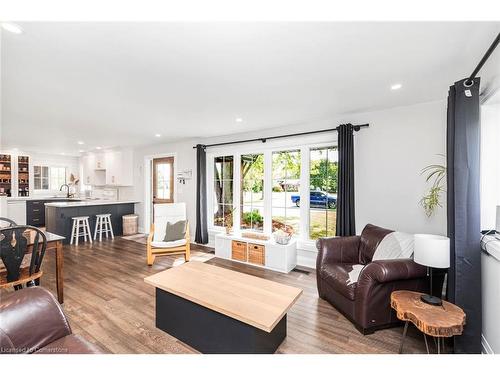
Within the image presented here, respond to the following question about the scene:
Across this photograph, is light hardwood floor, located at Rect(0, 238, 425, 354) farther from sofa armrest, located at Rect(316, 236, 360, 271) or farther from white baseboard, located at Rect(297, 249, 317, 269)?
sofa armrest, located at Rect(316, 236, 360, 271)

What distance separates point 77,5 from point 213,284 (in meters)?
2.10

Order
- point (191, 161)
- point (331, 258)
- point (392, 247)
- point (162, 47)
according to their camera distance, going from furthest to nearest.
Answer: point (191, 161)
point (331, 258)
point (392, 247)
point (162, 47)

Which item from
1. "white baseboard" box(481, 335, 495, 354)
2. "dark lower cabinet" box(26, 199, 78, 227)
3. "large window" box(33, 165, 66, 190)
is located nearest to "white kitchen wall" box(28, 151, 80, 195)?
"large window" box(33, 165, 66, 190)

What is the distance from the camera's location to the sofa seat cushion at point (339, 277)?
2.18 meters

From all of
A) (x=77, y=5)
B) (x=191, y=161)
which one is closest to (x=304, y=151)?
(x=191, y=161)

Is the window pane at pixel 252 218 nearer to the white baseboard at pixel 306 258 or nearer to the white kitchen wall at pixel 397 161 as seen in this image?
the white baseboard at pixel 306 258

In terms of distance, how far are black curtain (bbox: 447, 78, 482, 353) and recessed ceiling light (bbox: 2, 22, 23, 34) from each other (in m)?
3.13

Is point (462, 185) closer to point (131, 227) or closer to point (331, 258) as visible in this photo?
point (331, 258)

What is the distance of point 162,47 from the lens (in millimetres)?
1733

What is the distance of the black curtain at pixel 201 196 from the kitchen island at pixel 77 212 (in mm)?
2490

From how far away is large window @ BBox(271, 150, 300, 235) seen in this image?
4020mm

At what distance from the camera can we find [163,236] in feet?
14.1

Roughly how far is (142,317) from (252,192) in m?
2.78

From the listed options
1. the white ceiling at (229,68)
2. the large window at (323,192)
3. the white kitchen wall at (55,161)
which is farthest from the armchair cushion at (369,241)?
the white kitchen wall at (55,161)
